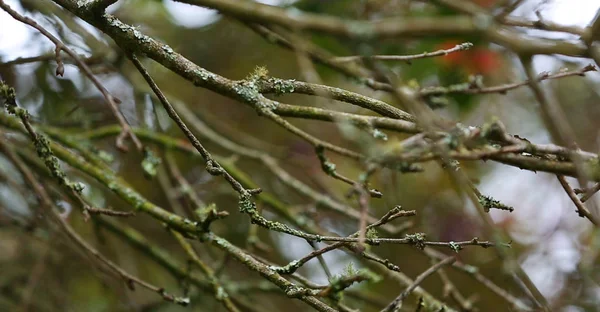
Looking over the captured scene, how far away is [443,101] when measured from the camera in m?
1.85

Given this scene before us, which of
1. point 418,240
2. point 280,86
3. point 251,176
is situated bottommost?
point 418,240

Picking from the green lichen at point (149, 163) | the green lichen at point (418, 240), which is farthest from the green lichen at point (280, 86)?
the green lichen at point (149, 163)

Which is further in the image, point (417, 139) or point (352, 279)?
point (352, 279)

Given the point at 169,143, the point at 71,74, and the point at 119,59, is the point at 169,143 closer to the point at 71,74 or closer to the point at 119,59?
the point at 119,59

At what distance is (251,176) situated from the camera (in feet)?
10.2

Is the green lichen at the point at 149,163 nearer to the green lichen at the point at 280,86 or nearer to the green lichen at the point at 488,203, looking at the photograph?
the green lichen at the point at 280,86

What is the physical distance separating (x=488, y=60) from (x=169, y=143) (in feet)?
5.70

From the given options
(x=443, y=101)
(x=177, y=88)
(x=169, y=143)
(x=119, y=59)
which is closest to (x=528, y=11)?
(x=443, y=101)

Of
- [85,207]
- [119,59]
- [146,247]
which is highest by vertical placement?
[119,59]

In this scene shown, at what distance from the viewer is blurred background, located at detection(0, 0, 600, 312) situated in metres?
2.39

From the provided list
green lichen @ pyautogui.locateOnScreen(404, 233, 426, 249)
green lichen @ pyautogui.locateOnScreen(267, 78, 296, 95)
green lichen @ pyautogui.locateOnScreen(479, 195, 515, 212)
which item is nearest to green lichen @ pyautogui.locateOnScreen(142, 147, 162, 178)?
green lichen @ pyautogui.locateOnScreen(267, 78, 296, 95)

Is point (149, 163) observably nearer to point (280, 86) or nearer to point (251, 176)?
point (280, 86)

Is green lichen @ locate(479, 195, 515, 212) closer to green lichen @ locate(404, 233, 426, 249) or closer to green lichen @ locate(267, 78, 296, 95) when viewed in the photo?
green lichen @ locate(404, 233, 426, 249)

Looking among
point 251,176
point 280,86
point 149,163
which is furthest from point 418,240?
point 251,176
